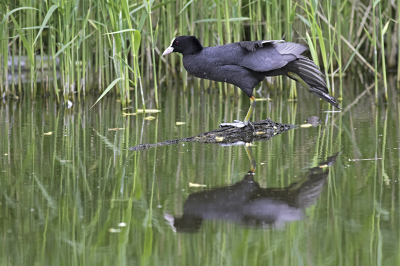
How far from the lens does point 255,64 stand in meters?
4.61

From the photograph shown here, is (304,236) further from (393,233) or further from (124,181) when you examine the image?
(124,181)

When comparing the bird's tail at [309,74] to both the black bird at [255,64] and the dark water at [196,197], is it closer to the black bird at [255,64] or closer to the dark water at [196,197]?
the black bird at [255,64]

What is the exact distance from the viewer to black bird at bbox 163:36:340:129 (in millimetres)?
4594

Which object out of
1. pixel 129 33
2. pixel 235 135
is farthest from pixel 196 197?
pixel 129 33

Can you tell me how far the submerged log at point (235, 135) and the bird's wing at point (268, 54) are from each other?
58cm

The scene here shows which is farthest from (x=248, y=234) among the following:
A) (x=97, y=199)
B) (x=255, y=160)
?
(x=255, y=160)

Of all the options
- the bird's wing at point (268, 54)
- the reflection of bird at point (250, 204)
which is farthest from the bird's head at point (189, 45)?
the reflection of bird at point (250, 204)

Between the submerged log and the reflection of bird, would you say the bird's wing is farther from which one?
the reflection of bird

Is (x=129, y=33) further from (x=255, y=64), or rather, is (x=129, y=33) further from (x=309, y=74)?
(x=309, y=74)

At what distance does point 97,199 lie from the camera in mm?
3064

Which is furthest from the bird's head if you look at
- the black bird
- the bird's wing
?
the bird's wing

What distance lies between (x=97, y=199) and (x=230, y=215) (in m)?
0.79

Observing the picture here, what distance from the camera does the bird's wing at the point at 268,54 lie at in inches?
179

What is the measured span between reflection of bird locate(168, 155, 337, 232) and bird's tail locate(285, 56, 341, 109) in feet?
4.60
